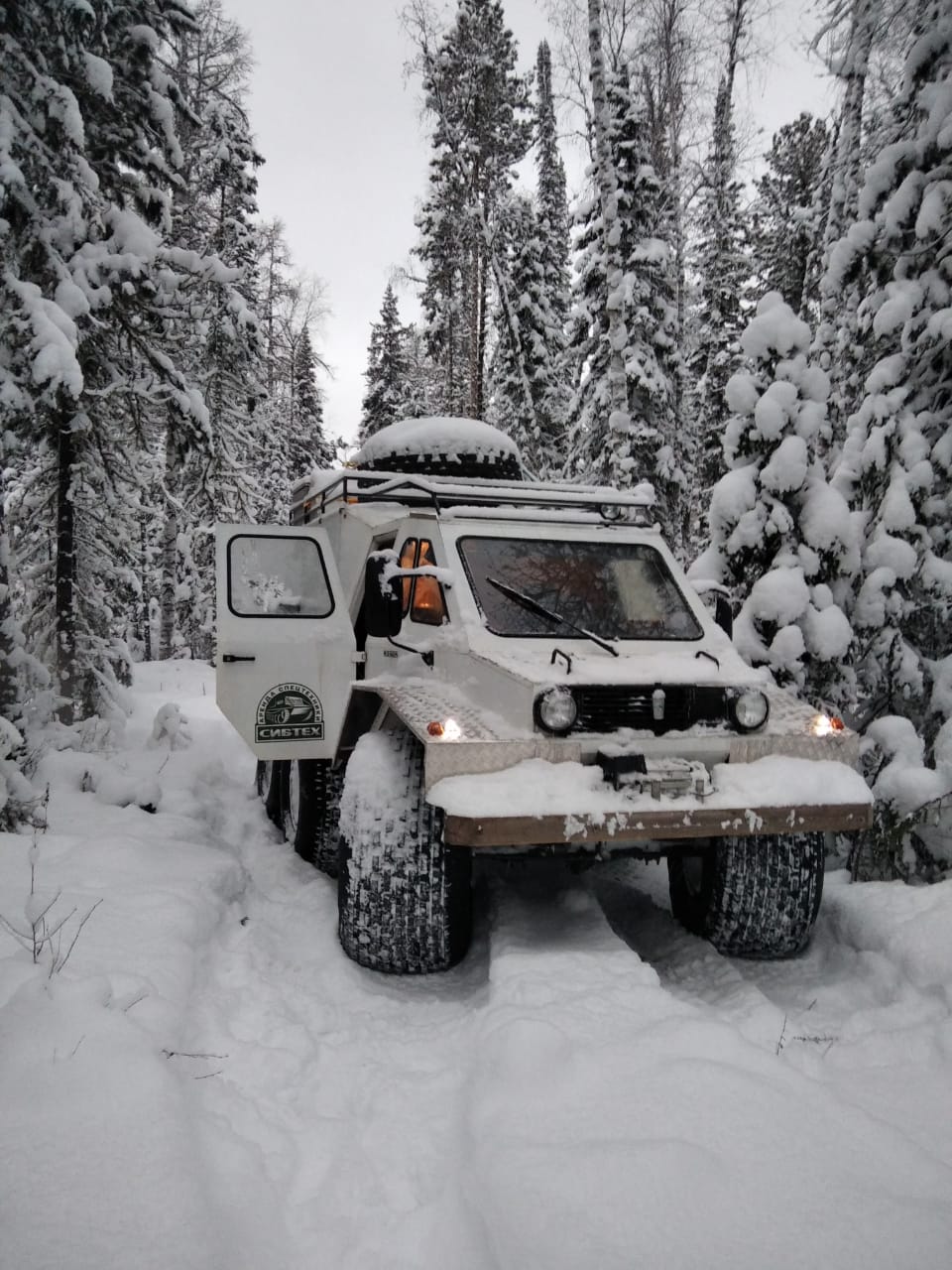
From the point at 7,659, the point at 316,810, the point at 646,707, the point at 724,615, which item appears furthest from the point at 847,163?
the point at 7,659

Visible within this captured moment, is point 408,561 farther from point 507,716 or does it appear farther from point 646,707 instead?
point 646,707

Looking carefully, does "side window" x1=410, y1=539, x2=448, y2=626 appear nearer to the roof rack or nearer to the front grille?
the roof rack

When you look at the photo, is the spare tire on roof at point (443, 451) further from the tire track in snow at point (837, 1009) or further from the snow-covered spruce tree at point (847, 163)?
the tire track in snow at point (837, 1009)

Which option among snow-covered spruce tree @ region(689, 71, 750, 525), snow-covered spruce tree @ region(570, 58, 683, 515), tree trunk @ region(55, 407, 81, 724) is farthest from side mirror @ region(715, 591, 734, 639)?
snow-covered spruce tree @ region(689, 71, 750, 525)

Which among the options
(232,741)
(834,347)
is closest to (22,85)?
(232,741)

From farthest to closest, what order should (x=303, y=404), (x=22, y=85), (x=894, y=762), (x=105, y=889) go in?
(x=303, y=404) → (x=22, y=85) → (x=894, y=762) → (x=105, y=889)

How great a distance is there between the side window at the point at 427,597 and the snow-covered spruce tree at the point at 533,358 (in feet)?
53.5

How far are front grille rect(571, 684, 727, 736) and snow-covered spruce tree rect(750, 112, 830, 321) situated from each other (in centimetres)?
1868

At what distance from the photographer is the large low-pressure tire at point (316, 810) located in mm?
5453

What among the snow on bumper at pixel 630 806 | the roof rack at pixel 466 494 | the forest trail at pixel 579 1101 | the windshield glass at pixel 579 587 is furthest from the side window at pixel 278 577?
the snow on bumper at pixel 630 806

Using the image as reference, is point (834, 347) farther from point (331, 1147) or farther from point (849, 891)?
point (331, 1147)

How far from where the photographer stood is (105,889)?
409cm

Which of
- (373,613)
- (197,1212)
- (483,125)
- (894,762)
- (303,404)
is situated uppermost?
(483,125)

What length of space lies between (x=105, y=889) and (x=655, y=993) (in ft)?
9.13
